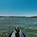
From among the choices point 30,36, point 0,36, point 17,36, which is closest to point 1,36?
point 0,36

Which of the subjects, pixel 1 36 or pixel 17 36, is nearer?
pixel 17 36

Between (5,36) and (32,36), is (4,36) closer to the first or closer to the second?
(5,36)

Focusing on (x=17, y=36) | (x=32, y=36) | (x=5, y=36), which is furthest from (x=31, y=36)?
(x=17, y=36)

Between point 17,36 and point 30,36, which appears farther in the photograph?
point 30,36

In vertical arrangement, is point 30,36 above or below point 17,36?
below

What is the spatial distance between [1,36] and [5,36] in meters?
0.14

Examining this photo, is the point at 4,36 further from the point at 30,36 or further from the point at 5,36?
the point at 30,36

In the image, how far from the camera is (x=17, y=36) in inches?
88.3

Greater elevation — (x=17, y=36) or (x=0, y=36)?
(x=17, y=36)

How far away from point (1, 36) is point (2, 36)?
1.5 inches

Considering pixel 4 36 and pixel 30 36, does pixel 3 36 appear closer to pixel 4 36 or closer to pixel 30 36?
pixel 4 36

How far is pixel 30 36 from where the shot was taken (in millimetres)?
3734

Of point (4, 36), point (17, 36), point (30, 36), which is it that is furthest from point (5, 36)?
point (17, 36)

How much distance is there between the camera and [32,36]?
3.76 meters
